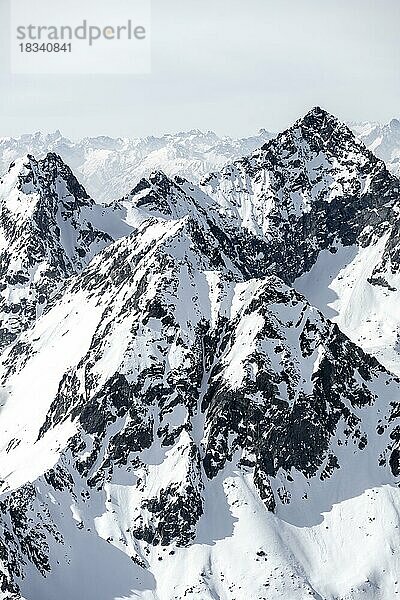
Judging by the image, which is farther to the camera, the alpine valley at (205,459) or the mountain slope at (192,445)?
the mountain slope at (192,445)

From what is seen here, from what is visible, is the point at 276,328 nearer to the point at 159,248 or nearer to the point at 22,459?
the point at 159,248

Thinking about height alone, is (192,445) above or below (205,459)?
above

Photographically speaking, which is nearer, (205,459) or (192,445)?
(192,445)

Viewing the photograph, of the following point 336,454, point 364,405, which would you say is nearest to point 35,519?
point 336,454

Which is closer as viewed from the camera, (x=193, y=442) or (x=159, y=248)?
(x=193, y=442)

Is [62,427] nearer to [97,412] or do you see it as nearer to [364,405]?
[97,412]

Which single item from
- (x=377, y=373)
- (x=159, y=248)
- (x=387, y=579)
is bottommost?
(x=387, y=579)

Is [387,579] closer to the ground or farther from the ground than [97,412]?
closer to the ground

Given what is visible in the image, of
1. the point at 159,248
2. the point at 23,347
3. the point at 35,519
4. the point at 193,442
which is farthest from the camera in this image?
the point at 23,347

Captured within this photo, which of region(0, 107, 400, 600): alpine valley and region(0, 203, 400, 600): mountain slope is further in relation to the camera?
region(0, 203, 400, 600): mountain slope

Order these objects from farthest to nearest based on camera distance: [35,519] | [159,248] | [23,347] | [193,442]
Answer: [23,347] → [159,248] → [193,442] → [35,519]

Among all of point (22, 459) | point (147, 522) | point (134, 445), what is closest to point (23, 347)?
point (22, 459)
